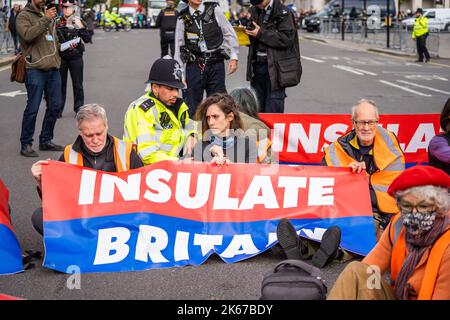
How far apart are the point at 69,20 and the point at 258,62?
3372mm

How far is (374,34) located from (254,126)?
3334 cm

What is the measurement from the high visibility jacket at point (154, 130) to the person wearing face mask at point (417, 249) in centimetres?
269

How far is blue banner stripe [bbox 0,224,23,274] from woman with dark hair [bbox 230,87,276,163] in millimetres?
2063

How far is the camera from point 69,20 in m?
10.9

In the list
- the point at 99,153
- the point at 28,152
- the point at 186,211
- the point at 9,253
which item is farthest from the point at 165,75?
the point at 28,152

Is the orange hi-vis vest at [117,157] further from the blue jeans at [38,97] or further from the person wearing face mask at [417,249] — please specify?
the blue jeans at [38,97]

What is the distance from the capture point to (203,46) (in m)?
8.86

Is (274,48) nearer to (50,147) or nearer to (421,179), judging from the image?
(50,147)

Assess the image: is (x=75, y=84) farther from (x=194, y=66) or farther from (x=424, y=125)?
(x=424, y=125)

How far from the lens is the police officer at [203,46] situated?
8844mm

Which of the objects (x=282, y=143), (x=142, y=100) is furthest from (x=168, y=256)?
(x=282, y=143)

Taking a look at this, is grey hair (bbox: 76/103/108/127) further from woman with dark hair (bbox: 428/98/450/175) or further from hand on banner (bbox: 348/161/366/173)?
woman with dark hair (bbox: 428/98/450/175)

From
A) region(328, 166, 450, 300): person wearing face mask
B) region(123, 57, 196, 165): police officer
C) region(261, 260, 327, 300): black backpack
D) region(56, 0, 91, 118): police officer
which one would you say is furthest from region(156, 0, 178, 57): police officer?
region(328, 166, 450, 300): person wearing face mask

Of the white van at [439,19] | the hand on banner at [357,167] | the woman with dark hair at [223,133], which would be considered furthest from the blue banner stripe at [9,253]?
the white van at [439,19]
